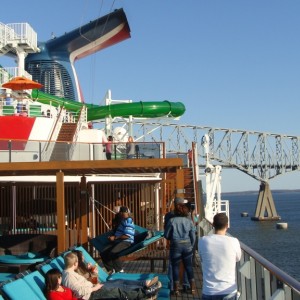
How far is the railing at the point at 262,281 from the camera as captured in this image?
4.24 meters

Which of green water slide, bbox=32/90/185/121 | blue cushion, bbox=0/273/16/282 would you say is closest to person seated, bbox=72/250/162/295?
blue cushion, bbox=0/273/16/282

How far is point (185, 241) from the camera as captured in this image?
8.23m

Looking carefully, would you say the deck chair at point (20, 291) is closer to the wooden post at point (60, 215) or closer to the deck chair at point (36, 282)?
the deck chair at point (36, 282)

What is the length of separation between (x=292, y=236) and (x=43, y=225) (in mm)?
46800

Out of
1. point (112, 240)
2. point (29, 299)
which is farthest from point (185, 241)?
point (29, 299)

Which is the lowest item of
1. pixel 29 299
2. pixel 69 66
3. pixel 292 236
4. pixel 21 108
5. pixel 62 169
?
pixel 292 236

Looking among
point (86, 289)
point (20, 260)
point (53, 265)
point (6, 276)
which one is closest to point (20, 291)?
point (86, 289)

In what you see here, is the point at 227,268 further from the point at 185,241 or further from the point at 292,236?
the point at 292,236

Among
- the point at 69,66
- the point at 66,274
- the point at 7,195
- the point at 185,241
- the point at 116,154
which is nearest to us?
the point at 66,274

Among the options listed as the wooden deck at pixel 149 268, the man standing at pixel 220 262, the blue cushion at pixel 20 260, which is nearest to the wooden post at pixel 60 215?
the blue cushion at pixel 20 260

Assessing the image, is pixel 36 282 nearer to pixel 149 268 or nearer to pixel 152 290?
pixel 152 290

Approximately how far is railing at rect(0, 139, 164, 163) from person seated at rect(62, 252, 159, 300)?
627cm

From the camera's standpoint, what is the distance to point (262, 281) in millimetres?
5555

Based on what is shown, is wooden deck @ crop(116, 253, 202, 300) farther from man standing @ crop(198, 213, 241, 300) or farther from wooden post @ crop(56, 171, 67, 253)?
man standing @ crop(198, 213, 241, 300)
